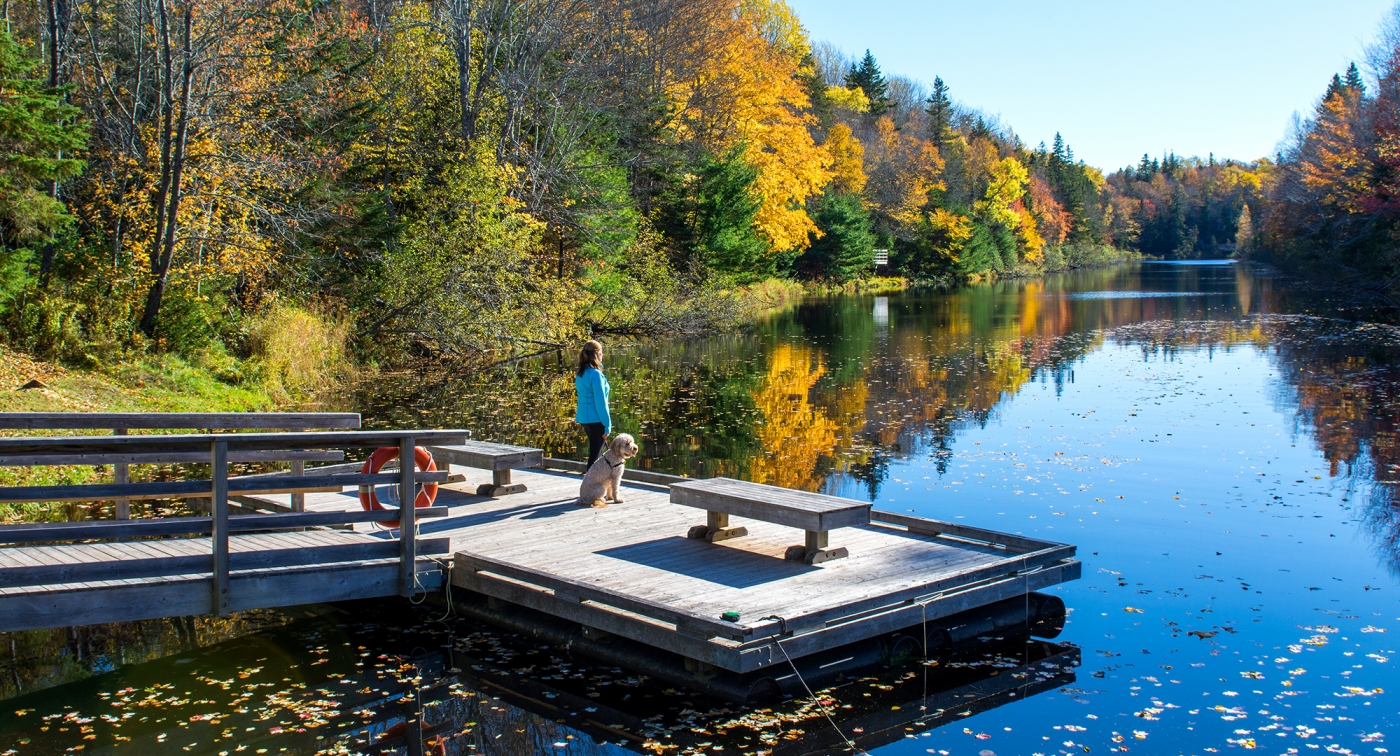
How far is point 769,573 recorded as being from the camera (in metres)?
8.79

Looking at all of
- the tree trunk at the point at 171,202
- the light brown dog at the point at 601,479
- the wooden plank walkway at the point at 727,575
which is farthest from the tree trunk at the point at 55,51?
the wooden plank walkway at the point at 727,575

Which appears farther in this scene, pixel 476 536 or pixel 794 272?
pixel 794 272

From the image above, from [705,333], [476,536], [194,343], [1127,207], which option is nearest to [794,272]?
[705,333]

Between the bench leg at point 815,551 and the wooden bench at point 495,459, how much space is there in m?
3.49

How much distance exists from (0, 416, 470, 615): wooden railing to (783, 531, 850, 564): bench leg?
9.78 feet

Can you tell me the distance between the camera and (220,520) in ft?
25.0

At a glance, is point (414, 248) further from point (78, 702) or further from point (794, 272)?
point (794, 272)

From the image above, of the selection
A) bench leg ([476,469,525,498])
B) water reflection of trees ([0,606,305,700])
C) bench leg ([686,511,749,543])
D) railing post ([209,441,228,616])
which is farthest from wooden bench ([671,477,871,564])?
railing post ([209,441,228,616])

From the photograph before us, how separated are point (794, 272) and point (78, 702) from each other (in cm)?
5799

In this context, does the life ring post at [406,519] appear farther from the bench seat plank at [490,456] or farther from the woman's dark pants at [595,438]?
the woman's dark pants at [595,438]

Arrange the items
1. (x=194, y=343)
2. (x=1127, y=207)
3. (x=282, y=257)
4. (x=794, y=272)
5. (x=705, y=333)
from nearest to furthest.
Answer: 1. (x=194, y=343)
2. (x=282, y=257)
3. (x=705, y=333)
4. (x=794, y=272)
5. (x=1127, y=207)

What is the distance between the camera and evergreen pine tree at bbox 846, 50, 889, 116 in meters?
87.2

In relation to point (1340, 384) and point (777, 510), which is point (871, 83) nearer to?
point (1340, 384)

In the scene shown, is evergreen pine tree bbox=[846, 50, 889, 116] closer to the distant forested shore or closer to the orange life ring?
the distant forested shore
